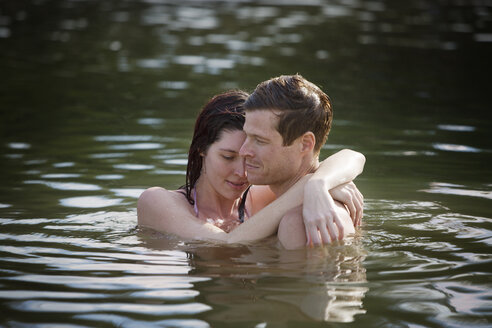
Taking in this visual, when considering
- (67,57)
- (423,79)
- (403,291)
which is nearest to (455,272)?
(403,291)

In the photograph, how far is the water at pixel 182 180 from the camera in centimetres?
523

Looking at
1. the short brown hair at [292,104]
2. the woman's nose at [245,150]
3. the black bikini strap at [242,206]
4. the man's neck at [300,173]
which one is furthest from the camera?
the black bikini strap at [242,206]

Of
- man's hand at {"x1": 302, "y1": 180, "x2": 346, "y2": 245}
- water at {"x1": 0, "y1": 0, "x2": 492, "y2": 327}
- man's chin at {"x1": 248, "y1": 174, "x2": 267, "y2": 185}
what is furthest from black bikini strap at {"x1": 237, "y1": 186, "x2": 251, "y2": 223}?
man's hand at {"x1": 302, "y1": 180, "x2": 346, "y2": 245}

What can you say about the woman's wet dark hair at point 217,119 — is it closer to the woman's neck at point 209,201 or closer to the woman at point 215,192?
the woman at point 215,192

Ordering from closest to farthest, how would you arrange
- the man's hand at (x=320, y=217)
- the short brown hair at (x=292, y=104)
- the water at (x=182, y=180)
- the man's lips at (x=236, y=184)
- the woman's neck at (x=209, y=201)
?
1. the water at (x=182, y=180)
2. the man's hand at (x=320, y=217)
3. the short brown hair at (x=292, y=104)
4. the man's lips at (x=236, y=184)
5. the woman's neck at (x=209, y=201)

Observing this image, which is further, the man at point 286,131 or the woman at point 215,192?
the woman at point 215,192

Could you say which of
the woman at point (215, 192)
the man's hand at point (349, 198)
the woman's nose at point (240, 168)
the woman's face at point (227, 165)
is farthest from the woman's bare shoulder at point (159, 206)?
the man's hand at point (349, 198)

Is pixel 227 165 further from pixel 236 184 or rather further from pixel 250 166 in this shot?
pixel 250 166

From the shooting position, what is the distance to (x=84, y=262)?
242 inches

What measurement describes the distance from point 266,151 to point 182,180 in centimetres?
312

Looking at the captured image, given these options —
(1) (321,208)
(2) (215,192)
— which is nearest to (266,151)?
(1) (321,208)

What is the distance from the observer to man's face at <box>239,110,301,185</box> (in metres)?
6.13

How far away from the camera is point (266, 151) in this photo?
621cm

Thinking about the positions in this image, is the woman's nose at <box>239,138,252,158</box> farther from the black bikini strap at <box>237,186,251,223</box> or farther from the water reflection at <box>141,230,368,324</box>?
the black bikini strap at <box>237,186,251,223</box>
